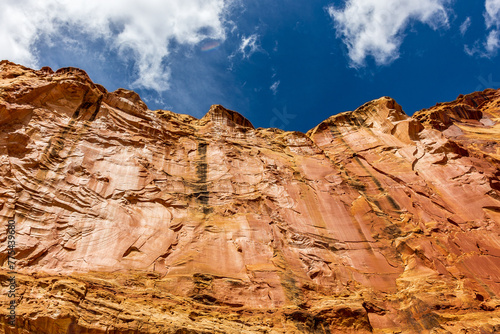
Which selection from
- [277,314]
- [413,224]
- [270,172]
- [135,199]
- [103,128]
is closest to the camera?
[277,314]

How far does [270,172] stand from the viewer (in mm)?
26688

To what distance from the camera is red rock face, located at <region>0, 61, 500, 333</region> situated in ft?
Answer: 48.4

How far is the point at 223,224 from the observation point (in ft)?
68.4

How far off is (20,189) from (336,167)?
22860mm

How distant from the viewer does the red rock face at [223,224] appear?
14758mm

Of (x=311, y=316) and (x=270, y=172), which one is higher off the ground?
(x=270, y=172)

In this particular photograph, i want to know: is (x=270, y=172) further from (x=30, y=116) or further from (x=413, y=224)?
(x=30, y=116)

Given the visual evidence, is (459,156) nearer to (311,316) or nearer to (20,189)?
(311,316)

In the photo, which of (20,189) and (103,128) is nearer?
(20,189)

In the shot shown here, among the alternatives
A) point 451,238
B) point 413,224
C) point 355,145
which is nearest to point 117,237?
point 413,224

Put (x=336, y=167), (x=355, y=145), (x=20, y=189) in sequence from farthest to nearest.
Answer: (x=355, y=145)
(x=336, y=167)
(x=20, y=189)

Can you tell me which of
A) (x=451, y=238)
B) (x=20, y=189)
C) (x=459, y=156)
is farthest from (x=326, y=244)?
(x=20, y=189)

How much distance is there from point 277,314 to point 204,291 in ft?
12.0

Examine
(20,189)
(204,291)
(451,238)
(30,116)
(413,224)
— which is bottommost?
(204,291)
